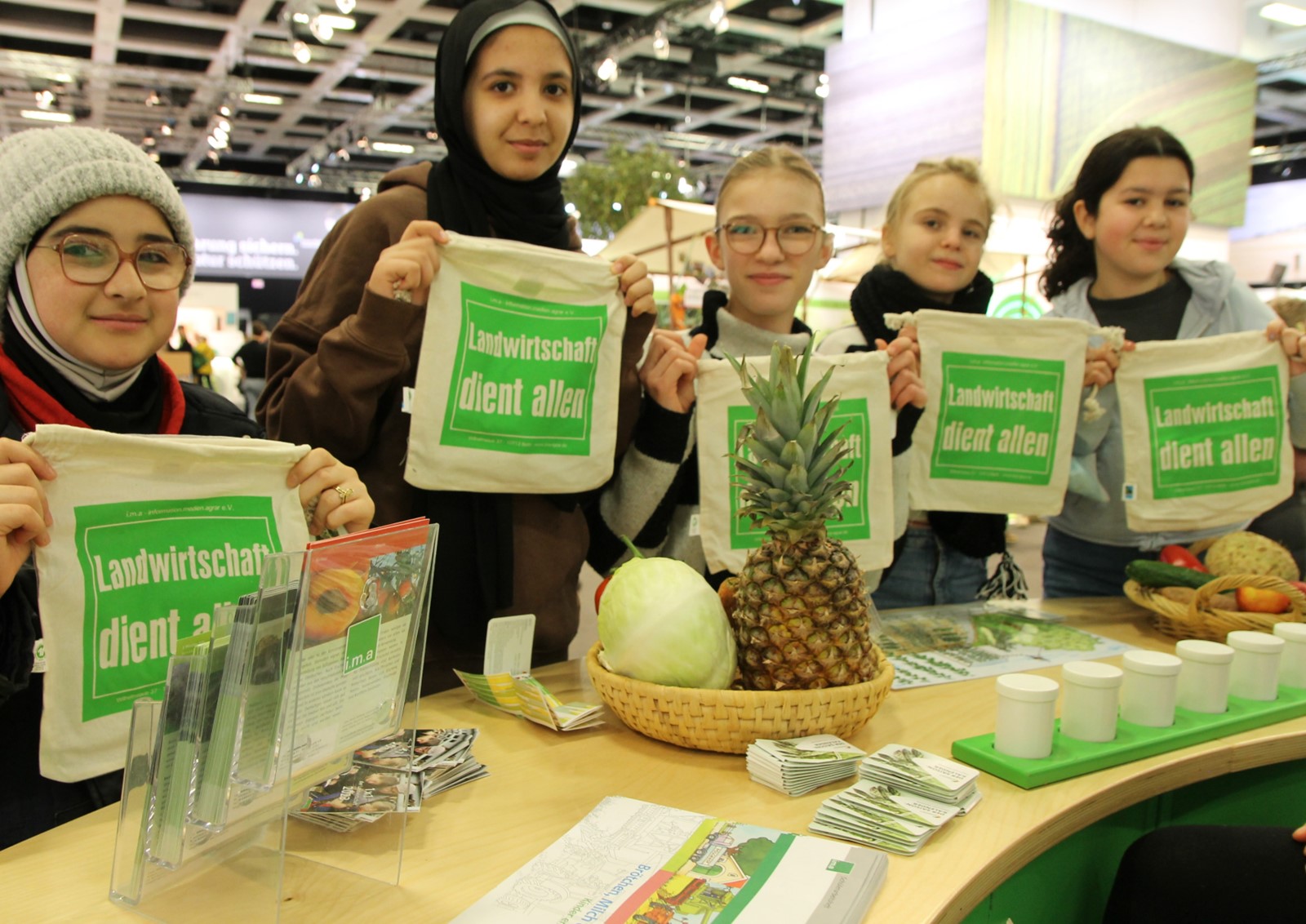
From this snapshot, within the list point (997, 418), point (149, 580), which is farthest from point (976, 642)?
point (149, 580)

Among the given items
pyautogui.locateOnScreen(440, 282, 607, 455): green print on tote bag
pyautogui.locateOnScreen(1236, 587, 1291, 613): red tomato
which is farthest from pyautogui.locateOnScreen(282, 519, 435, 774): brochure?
pyautogui.locateOnScreen(1236, 587, 1291, 613): red tomato

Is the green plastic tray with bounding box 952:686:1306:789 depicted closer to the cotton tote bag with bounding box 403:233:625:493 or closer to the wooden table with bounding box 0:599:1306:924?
the wooden table with bounding box 0:599:1306:924

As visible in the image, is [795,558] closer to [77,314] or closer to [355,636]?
[355,636]

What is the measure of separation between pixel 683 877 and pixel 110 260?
1.27m

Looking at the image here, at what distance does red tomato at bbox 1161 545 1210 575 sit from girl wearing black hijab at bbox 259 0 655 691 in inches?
57.9

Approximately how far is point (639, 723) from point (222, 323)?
454 inches

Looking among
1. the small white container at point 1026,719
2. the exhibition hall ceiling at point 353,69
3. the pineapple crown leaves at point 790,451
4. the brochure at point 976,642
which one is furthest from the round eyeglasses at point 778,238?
the exhibition hall ceiling at point 353,69

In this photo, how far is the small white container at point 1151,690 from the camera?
1.66m

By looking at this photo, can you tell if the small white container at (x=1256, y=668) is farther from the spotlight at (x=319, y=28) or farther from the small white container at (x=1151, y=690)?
the spotlight at (x=319, y=28)

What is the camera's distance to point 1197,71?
757 centimetres

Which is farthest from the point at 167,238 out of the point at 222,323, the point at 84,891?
the point at 222,323

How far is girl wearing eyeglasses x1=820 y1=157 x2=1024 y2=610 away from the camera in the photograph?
251 cm

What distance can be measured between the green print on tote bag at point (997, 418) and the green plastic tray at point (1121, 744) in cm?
76

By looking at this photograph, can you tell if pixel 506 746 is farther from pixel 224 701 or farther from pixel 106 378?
pixel 106 378
